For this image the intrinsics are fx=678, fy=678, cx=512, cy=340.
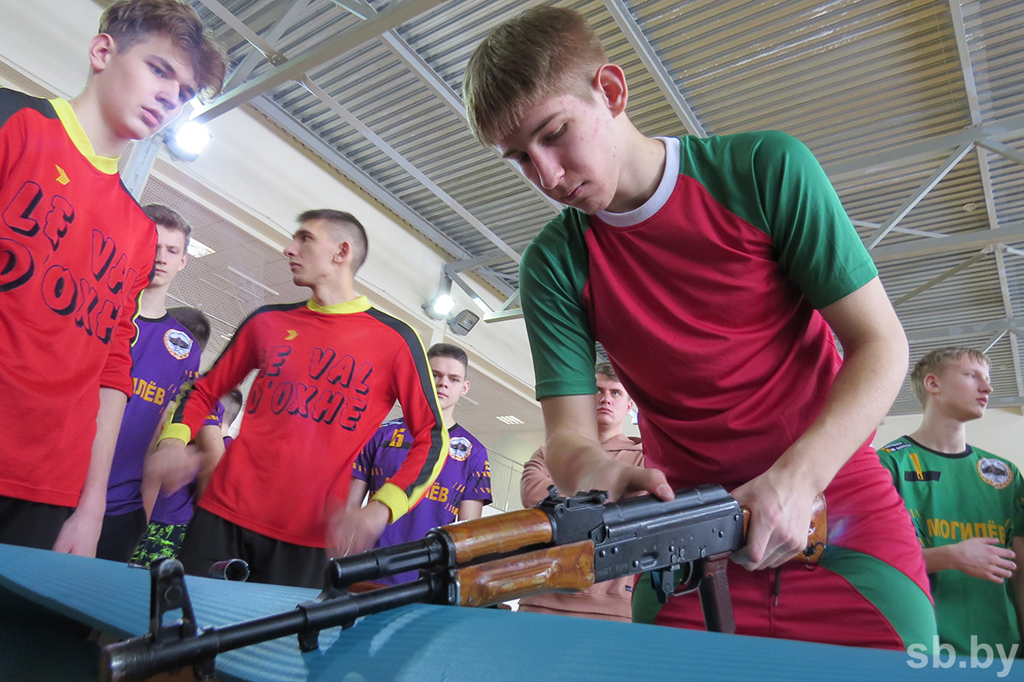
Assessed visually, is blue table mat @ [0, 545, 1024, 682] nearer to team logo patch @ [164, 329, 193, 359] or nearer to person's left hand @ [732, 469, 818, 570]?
person's left hand @ [732, 469, 818, 570]

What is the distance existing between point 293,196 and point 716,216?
647 centimetres

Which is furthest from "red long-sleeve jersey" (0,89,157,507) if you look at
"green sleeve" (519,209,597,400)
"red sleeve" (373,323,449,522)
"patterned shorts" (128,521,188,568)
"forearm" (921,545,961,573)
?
"forearm" (921,545,961,573)

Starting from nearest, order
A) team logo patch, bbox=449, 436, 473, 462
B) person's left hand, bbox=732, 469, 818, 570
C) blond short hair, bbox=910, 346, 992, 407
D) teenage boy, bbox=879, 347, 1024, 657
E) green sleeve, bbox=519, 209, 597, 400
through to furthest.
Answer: person's left hand, bbox=732, 469, 818, 570
green sleeve, bbox=519, 209, 597, 400
teenage boy, bbox=879, 347, 1024, 657
blond short hair, bbox=910, 346, 992, 407
team logo patch, bbox=449, 436, 473, 462

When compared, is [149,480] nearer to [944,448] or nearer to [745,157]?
[745,157]

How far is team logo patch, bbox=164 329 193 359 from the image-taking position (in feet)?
9.94

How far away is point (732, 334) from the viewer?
1.20m

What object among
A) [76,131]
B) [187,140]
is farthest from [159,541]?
[187,140]

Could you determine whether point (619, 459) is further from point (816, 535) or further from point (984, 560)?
point (816, 535)

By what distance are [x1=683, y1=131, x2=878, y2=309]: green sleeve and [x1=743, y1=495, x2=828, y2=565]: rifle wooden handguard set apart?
0.33 metres

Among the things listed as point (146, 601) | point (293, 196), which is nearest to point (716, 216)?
point (146, 601)

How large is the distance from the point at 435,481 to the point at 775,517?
276 centimetres

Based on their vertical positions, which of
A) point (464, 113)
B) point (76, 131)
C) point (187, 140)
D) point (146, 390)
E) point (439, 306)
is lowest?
point (146, 390)

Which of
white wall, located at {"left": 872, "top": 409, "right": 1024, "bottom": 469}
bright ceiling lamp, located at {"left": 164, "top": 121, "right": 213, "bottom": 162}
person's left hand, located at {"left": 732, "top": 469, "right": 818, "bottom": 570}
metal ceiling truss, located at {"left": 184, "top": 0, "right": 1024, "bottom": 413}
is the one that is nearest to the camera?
person's left hand, located at {"left": 732, "top": 469, "right": 818, "bottom": 570}

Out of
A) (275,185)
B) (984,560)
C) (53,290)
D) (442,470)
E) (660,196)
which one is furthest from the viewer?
(275,185)
